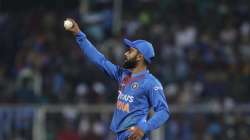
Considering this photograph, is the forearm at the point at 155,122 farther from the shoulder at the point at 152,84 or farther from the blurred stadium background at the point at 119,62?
the blurred stadium background at the point at 119,62

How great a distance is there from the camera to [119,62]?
2005cm

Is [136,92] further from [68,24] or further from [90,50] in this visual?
[68,24]

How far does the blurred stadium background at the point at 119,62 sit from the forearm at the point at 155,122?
776 cm

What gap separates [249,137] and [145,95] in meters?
7.52

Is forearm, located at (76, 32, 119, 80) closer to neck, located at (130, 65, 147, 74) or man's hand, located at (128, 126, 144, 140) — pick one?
neck, located at (130, 65, 147, 74)

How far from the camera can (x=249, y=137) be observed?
17.1 metres

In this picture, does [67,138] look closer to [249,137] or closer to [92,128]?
[92,128]

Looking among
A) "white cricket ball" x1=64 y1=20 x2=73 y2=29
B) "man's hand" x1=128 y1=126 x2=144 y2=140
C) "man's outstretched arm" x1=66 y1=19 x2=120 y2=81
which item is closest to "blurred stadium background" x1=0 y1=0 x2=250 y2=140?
"man's outstretched arm" x1=66 y1=19 x2=120 y2=81

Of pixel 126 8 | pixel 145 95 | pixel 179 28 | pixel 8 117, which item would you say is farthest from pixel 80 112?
pixel 145 95

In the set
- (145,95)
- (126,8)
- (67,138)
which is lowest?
(67,138)

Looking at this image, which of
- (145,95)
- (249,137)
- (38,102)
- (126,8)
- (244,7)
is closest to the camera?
(145,95)

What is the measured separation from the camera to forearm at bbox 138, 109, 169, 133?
948 cm

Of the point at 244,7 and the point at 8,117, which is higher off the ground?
the point at 244,7

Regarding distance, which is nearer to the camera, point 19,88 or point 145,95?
point 145,95
